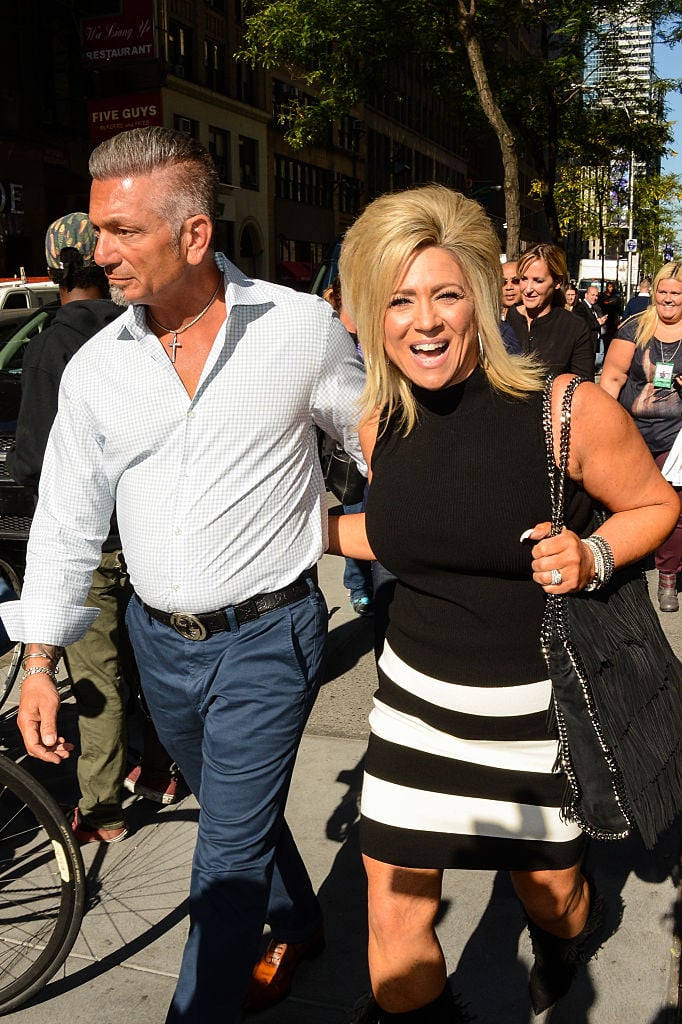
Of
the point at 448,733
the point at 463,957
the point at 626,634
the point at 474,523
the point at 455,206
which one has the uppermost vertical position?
the point at 455,206

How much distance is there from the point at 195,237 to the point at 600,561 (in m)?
1.13

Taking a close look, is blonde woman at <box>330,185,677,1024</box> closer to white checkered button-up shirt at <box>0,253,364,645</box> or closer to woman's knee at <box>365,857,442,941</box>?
woman's knee at <box>365,857,442,941</box>

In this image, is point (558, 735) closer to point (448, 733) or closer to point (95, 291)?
point (448, 733)

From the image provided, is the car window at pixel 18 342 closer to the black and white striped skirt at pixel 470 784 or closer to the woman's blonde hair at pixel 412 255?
the woman's blonde hair at pixel 412 255

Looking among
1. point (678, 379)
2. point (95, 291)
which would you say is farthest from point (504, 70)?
point (95, 291)

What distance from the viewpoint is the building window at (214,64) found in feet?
122

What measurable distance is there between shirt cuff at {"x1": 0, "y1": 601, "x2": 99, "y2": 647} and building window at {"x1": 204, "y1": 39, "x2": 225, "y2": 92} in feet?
→ 124

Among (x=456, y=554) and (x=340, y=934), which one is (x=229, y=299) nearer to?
(x=456, y=554)

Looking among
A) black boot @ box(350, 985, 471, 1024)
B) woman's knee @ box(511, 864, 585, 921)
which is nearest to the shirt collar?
woman's knee @ box(511, 864, 585, 921)

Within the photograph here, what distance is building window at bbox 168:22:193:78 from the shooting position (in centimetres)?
3478

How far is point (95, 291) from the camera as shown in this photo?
4043 millimetres

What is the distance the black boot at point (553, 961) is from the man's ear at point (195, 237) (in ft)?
5.87

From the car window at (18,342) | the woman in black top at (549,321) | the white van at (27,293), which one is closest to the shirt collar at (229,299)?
the woman in black top at (549,321)

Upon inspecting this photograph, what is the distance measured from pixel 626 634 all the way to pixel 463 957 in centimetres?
125
